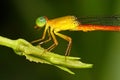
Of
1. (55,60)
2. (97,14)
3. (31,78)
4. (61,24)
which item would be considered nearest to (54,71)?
(31,78)

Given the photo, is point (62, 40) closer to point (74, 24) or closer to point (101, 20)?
point (74, 24)

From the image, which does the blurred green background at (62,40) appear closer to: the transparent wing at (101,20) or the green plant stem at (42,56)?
the transparent wing at (101,20)

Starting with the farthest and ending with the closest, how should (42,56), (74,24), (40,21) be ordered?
(74,24) < (40,21) < (42,56)

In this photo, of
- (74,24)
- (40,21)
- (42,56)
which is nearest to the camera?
(42,56)

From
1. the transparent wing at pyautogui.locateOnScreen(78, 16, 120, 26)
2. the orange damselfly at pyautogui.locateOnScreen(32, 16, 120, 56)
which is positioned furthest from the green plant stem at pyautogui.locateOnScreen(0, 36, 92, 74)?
the transparent wing at pyautogui.locateOnScreen(78, 16, 120, 26)

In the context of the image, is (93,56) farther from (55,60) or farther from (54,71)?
(55,60)

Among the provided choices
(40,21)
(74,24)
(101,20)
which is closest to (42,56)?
(40,21)
